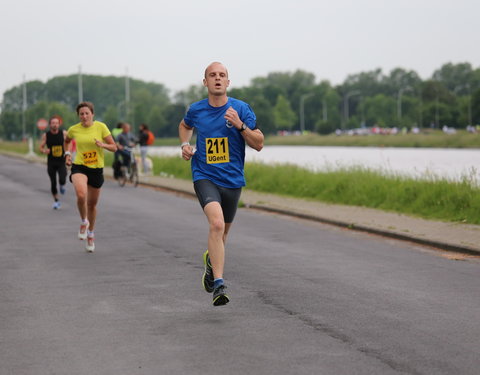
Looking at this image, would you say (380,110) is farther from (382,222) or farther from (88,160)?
(88,160)

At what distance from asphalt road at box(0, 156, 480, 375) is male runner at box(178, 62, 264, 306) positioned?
51 centimetres

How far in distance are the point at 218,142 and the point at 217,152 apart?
8 cm

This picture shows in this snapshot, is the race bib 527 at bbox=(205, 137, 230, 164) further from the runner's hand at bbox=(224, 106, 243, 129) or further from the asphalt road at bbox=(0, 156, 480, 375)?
the asphalt road at bbox=(0, 156, 480, 375)

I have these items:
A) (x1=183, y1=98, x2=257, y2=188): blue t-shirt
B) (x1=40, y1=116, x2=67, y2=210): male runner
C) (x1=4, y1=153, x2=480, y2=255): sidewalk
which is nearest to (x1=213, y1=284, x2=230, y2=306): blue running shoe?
(x1=183, y1=98, x2=257, y2=188): blue t-shirt

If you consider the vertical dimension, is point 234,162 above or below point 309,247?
above

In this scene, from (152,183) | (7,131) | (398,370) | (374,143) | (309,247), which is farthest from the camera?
(7,131)

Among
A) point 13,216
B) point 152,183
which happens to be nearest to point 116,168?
point 152,183

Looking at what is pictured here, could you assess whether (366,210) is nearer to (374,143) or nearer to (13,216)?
(13,216)

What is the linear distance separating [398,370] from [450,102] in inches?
5727

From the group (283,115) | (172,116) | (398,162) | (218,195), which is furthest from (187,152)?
(283,115)

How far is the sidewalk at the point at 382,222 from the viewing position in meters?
12.0

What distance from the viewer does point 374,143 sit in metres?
98.7

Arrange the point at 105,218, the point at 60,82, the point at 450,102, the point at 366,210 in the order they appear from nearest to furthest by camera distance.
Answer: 1. the point at 105,218
2. the point at 366,210
3. the point at 450,102
4. the point at 60,82

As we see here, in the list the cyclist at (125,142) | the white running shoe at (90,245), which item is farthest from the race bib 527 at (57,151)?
the cyclist at (125,142)
